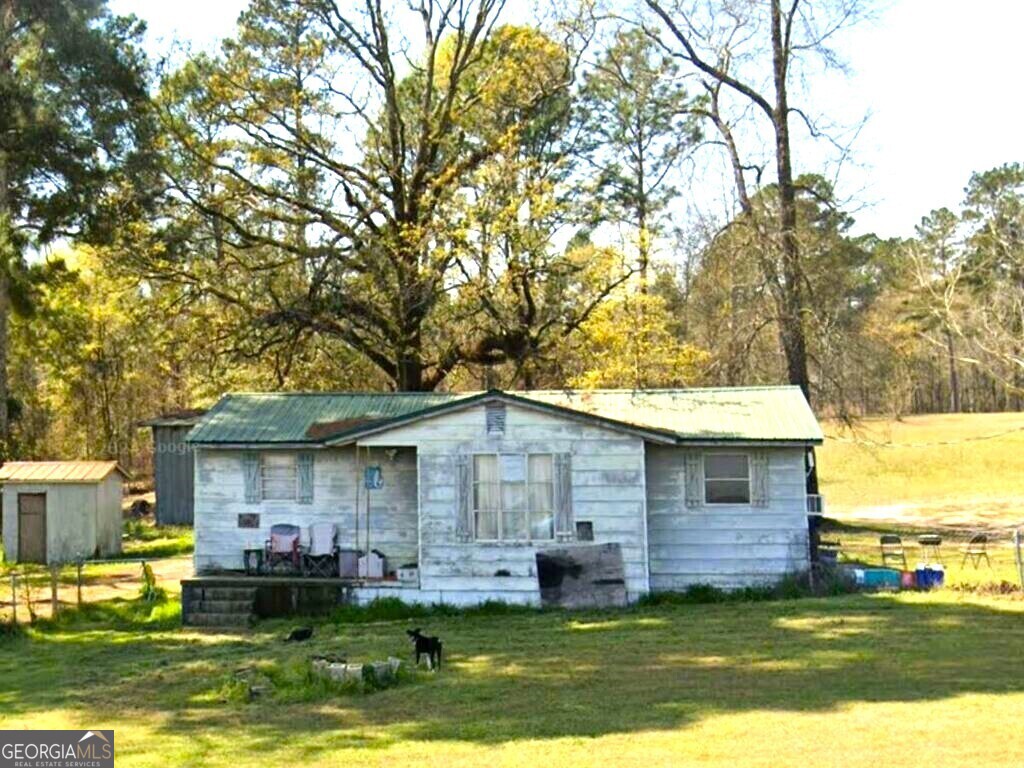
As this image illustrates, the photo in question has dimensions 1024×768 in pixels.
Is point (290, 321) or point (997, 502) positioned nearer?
point (290, 321)

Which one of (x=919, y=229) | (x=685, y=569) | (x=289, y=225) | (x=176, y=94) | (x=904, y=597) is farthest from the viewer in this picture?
(x=919, y=229)

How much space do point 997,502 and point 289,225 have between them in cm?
2483

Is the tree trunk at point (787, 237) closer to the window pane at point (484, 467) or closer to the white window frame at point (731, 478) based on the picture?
the white window frame at point (731, 478)

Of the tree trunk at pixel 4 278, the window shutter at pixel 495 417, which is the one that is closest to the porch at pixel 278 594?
the window shutter at pixel 495 417

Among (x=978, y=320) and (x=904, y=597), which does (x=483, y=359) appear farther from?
(x=978, y=320)

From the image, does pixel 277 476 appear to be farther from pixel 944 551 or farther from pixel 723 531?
pixel 944 551

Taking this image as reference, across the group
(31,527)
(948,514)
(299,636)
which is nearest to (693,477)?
(299,636)

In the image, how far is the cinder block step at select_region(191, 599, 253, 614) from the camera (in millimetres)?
20578

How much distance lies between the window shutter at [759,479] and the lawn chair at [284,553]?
8.61 m

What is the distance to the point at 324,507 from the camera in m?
22.2

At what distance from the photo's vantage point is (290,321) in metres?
31.5

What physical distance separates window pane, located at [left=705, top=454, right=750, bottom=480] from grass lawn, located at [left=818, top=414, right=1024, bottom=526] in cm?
906

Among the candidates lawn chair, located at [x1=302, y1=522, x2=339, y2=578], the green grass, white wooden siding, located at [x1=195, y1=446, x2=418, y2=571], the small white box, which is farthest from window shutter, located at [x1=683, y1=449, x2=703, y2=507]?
the green grass

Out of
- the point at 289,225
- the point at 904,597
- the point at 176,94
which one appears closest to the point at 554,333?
the point at 289,225
